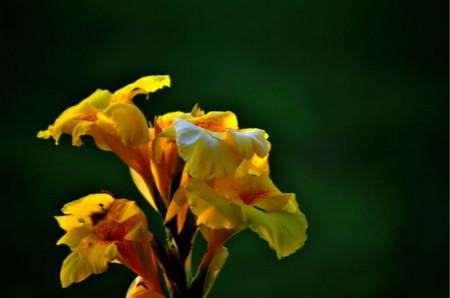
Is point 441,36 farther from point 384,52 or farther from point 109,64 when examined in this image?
point 109,64

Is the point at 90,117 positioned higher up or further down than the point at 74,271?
higher up

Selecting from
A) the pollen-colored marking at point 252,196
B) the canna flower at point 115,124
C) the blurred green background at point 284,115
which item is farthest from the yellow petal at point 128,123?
the blurred green background at point 284,115

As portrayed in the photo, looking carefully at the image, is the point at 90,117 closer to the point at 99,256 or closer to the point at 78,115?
the point at 78,115

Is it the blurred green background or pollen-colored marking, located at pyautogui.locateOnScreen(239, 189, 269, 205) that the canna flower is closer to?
pollen-colored marking, located at pyautogui.locateOnScreen(239, 189, 269, 205)

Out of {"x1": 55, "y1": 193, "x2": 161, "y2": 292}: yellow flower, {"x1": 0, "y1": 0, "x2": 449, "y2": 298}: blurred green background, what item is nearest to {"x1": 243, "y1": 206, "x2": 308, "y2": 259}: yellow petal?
{"x1": 55, "y1": 193, "x2": 161, "y2": 292}: yellow flower

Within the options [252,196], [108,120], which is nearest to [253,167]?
[252,196]

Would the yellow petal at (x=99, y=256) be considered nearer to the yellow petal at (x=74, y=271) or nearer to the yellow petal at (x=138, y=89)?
the yellow petal at (x=74, y=271)
